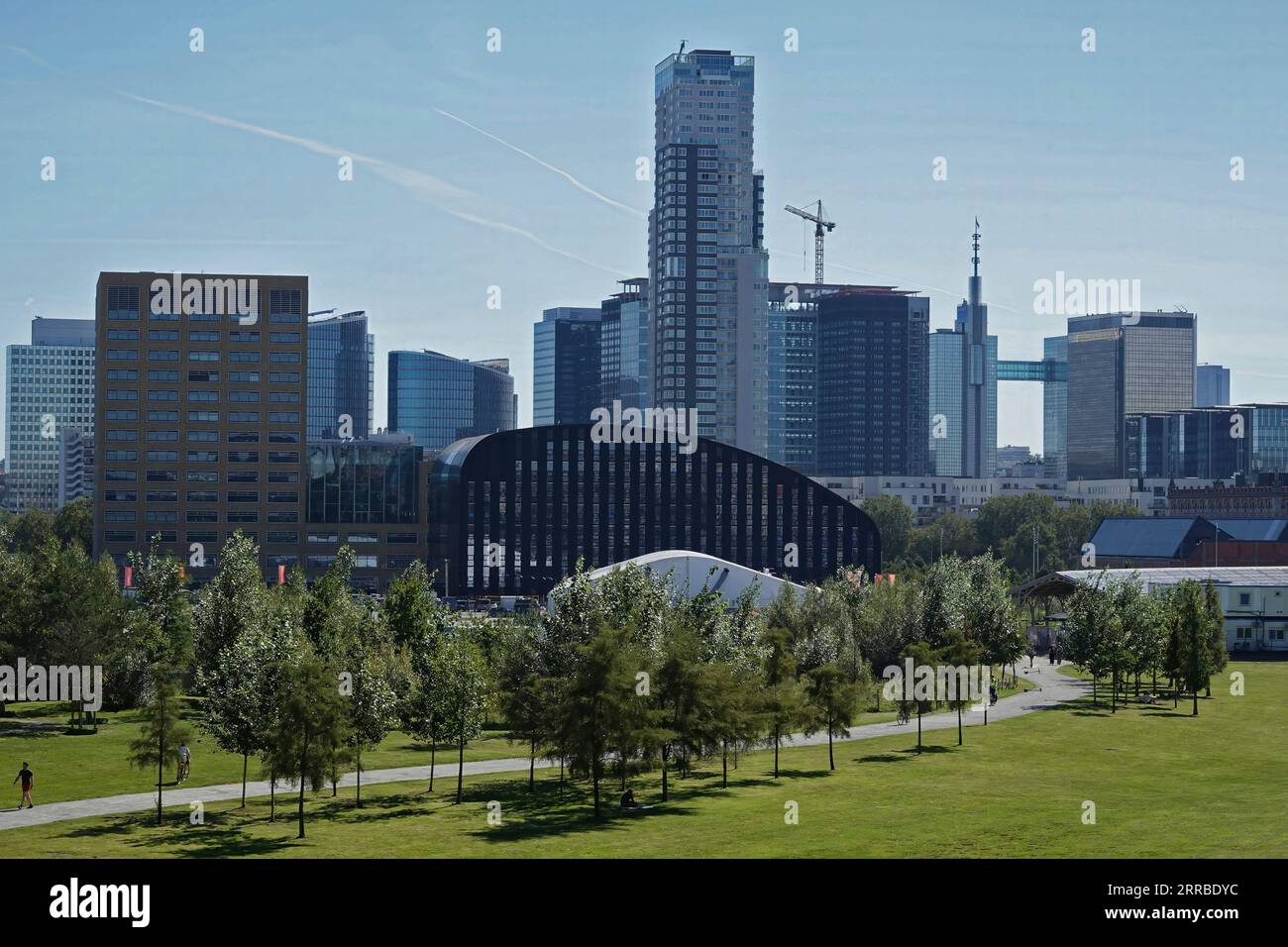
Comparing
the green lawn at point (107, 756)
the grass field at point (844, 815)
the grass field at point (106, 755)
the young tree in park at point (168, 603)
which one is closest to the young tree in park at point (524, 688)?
the grass field at point (844, 815)

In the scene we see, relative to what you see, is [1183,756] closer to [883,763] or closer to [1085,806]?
[883,763]

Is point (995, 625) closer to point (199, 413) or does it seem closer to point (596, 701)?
point (596, 701)

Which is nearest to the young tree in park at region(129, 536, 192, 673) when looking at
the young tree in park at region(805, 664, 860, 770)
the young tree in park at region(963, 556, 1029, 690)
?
the young tree in park at region(805, 664, 860, 770)

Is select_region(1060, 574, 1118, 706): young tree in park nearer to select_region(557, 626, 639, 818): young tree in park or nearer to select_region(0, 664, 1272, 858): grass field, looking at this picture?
select_region(0, 664, 1272, 858): grass field

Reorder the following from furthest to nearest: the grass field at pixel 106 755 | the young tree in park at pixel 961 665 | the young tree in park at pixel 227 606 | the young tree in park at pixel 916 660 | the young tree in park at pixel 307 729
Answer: the young tree in park at pixel 916 660, the young tree in park at pixel 961 665, the young tree in park at pixel 227 606, the grass field at pixel 106 755, the young tree in park at pixel 307 729

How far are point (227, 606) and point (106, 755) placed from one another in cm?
1106

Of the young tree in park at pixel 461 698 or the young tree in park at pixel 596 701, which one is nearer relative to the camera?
the young tree in park at pixel 596 701

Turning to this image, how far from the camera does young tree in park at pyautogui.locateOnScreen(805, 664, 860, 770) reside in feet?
195

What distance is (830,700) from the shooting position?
59.6m

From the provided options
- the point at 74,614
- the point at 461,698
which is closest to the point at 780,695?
the point at 461,698

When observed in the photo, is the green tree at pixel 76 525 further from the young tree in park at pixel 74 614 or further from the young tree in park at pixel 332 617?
the young tree in park at pixel 332 617

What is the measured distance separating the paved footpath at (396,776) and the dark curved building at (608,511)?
81.8 m

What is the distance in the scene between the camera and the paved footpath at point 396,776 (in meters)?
46.0
